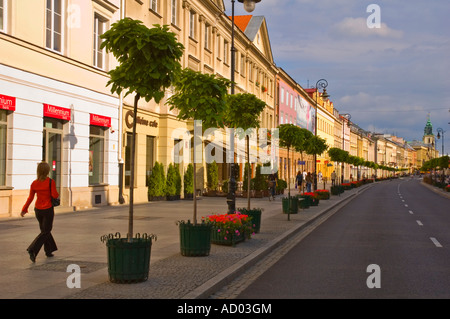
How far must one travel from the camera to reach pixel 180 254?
9.94 m

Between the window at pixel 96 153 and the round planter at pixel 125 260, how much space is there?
14424 millimetres

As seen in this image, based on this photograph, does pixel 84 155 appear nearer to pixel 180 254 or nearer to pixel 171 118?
pixel 171 118

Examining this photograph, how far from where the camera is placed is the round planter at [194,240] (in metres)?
9.65

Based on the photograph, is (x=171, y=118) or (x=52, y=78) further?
(x=171, y=118)

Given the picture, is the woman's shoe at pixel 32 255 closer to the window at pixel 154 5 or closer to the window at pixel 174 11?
the window at pixel 154 5

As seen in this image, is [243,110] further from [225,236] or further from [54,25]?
[54,25]

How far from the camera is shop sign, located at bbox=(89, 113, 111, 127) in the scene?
2058 centimetres

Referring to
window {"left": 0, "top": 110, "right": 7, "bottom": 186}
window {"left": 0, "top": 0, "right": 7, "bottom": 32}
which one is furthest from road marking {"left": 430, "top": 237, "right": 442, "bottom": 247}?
window {"left": 0, "top": 0, "right": 7, "bottom": 32}

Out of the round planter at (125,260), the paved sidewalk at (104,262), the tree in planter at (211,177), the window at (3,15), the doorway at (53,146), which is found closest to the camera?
the paved sidewalk at (104,262)

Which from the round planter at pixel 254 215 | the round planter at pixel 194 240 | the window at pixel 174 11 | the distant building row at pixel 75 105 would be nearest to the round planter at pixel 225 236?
the round planter at pixel 194 240

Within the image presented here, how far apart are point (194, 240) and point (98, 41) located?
14.1 meters

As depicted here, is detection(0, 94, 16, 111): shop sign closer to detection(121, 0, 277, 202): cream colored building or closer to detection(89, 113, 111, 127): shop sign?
detection(89, 113, 111, 127): shop sign
